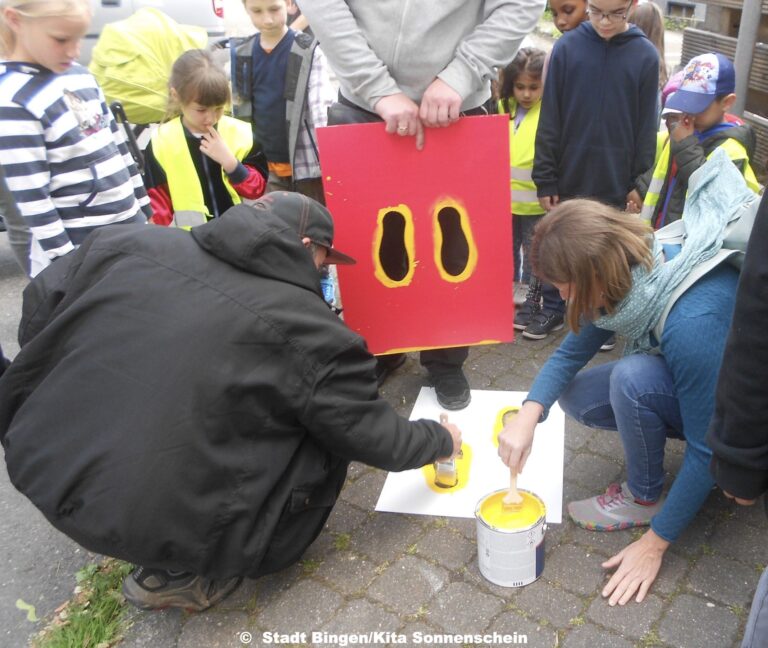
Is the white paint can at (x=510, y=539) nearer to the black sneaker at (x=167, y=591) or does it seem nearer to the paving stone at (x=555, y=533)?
the paving stone at (x=555, y=533)

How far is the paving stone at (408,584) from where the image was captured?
187 cm

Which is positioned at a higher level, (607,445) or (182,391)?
(182,391)

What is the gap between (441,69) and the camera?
7.72 feet

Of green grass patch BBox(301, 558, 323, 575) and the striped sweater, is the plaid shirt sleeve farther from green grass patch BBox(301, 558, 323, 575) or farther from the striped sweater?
green grass patch BBox(301, 558, 323, 575)

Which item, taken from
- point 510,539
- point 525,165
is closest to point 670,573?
point 510,539

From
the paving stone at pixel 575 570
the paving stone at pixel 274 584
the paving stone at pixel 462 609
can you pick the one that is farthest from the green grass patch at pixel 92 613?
the paving stone at pixel 575 570

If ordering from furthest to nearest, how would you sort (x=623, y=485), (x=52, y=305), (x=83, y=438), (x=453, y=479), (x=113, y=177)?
1. (x=113, y=177)
2. (x=453, y=479)
3. (x=623, y=485)
4. (x=52, y=305)
5. (x=83, y=438)

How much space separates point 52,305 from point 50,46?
1.07m

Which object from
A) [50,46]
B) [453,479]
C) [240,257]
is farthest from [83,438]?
[50,46]

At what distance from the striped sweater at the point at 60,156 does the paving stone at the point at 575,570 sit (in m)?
1.84

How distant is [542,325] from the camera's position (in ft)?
10.2

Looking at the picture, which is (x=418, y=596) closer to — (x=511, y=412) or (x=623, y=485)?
(x=623, y=485)

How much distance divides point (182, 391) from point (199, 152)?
5.54 feet

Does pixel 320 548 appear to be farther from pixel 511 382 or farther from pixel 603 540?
pixel 511 382
